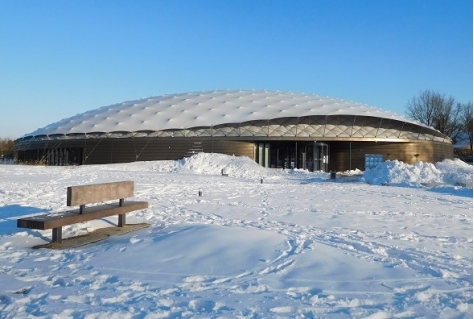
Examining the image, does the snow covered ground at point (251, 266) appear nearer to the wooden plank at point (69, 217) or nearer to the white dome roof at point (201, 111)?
the wooden plank at point (69, 217)

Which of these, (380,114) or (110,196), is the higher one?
(380,114)

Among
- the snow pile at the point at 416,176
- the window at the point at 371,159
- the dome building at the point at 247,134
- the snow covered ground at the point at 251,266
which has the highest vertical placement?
the dome building at the point at 247,134

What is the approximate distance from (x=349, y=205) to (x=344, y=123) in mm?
25630

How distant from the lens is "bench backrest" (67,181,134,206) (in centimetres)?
655

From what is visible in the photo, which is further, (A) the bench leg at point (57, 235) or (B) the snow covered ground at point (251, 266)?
(A) the bench leg at point (57, 235)

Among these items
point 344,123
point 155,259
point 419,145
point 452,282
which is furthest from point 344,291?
point 419,145

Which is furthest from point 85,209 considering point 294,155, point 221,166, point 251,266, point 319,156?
point 319,156

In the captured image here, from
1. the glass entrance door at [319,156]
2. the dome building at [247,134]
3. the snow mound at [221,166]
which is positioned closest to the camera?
the snow mound at [221,166]

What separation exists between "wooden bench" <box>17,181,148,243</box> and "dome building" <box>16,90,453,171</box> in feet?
78.3

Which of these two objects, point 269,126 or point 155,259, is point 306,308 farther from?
point 269,126

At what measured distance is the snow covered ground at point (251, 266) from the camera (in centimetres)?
373

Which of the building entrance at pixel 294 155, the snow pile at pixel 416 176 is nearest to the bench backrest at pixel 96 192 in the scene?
the snow pile at pixel 416 176

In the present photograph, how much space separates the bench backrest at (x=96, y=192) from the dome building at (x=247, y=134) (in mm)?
23731

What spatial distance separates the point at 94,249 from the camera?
19.7ft
